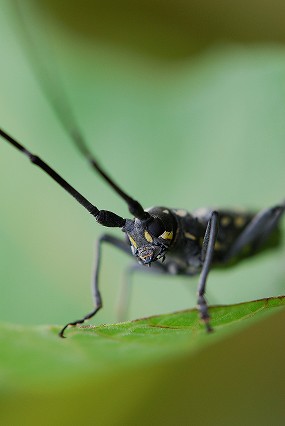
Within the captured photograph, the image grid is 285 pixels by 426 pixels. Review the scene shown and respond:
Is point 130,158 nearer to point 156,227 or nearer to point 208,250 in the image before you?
point 156,227

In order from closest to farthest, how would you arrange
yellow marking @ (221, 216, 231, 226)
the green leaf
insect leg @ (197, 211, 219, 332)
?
1. the green leaf
2. insect leg @ (197, 211, 219, 332)
3. yellow marking @ (221, 216, 231, 226)

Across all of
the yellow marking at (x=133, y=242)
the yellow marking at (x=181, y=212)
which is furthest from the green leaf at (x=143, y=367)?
the yellow marking at (x=181, y=212)

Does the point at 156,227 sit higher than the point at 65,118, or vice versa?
the point at 65,118

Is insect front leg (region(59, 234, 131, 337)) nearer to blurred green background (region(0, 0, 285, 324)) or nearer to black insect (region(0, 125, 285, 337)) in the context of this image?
black insect (region(0, 125, 285, 337))

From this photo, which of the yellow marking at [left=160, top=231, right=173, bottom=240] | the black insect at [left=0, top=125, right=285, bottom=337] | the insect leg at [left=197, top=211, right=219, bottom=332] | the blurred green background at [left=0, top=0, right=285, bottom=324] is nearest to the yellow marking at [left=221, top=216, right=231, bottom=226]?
the black insect at [left=0, top=125, right=285, bottom=337]

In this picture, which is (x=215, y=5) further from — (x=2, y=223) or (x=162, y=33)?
(x=2, y=223)

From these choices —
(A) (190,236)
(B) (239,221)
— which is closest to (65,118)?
(A) (190,236)
